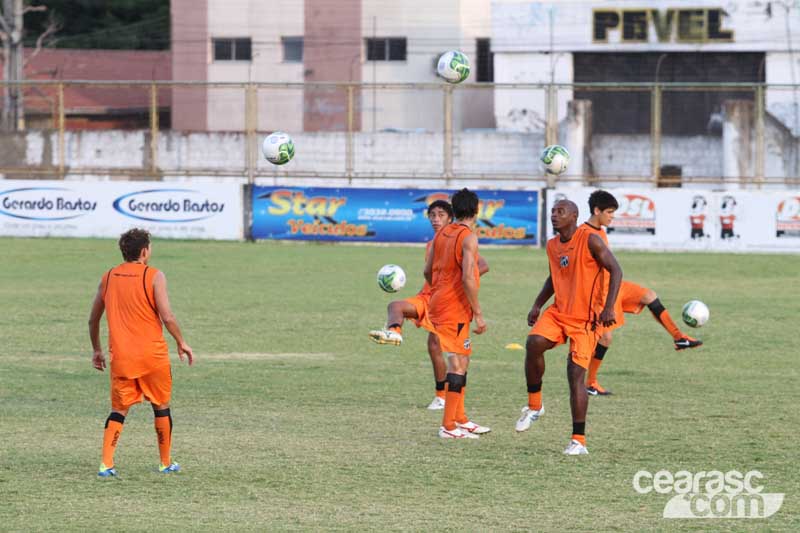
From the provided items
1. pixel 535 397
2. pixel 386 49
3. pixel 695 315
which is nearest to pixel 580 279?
pixel 535 397

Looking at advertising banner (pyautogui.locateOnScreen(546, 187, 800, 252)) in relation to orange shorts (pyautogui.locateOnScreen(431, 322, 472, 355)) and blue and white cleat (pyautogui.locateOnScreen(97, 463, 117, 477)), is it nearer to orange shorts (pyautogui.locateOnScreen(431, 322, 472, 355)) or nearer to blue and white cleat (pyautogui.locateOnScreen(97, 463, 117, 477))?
orange shorts (pyautogui.locateOnScreen(431, 322, 472, 355))

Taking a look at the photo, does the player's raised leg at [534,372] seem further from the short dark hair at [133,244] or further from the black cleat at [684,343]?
the short dark hair at [133,244]

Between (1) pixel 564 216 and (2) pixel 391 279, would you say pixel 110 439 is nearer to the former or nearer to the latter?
(1) pixel 564 216

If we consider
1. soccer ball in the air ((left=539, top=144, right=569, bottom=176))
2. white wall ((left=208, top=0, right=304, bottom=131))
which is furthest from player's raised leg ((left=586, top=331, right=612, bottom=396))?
white wall ((left=208, top=0, right=304, bottom=131))

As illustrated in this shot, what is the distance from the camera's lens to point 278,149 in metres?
16.0

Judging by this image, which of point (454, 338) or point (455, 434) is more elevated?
point (454, 338)

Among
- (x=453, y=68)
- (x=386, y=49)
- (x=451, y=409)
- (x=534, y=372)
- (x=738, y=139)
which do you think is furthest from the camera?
(x=386, y=49)

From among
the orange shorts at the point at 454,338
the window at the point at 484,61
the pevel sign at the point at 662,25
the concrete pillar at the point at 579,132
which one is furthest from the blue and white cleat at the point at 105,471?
the window at the point at 484,61

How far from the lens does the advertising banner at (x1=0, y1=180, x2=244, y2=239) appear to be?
30.0m

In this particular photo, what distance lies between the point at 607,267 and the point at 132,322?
357 cm

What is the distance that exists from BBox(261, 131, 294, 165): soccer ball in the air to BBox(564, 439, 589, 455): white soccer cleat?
7.02 meters

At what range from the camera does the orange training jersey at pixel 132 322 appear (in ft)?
29.5

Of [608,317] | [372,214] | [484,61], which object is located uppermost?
[484,61]

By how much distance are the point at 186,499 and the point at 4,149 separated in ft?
97.7
